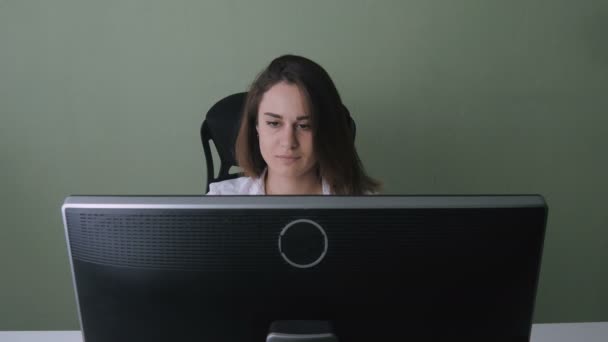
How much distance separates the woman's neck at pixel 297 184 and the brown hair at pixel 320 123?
0.04 m

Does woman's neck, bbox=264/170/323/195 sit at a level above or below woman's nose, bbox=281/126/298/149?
below

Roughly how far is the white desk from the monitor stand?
27.3 inches

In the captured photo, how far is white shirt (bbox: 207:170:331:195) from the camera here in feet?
4.74

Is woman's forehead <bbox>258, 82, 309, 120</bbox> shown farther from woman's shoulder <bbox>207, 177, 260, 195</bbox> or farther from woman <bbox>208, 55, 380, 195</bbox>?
woman's shoulder <bbox>207, 177, 260, 195</bbox>

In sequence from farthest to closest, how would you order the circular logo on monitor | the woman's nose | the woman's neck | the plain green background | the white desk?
the plain green background, the woman's neck, the woman's nose, the white desk, the circular logo on monitor

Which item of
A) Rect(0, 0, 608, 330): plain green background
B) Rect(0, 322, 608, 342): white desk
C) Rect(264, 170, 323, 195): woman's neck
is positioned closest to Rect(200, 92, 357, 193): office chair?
Rect(264, 170, 323, 195): woman's neck

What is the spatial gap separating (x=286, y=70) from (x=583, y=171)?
148 cm

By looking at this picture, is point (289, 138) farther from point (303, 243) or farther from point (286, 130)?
point (303, 243)

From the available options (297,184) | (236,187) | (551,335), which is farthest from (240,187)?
(551,335)

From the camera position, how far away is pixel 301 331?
1.68 ft

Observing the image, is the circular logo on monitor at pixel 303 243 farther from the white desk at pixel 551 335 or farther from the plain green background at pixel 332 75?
the plain green background at pixel 332 75

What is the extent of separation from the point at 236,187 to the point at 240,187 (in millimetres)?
13

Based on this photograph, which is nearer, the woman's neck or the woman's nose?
the woman's nose

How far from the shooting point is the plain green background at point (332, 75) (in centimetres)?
177
